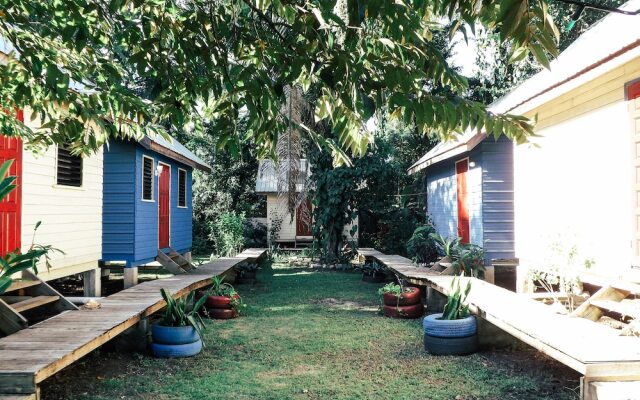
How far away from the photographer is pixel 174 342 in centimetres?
605

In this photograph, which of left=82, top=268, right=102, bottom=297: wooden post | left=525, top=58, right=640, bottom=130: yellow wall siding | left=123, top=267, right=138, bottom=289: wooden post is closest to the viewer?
left=525, top=58, right=640, bottom=130: yellow wall siding

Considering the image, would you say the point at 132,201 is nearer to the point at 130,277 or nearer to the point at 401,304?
the point at 130,277

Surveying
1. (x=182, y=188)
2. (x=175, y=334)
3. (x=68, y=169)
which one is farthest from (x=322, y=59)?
(x=182, y=188)

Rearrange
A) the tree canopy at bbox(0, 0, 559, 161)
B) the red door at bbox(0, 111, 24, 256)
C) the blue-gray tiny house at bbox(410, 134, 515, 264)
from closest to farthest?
the tree canopy at bbox(0, 0, 559, 161), the red door at bbox(0, 111, 24, 256), the blue-gray tiny house at bbox(410, 134, 515, 264)

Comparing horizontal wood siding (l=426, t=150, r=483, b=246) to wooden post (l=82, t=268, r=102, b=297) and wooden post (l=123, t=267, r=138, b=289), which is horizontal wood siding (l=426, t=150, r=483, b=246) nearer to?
wooden post (l=123, t=267, r=138, b=289)

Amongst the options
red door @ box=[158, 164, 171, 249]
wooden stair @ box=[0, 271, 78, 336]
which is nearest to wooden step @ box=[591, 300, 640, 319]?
wooden stair @ box=[0, 271, 78, 336]

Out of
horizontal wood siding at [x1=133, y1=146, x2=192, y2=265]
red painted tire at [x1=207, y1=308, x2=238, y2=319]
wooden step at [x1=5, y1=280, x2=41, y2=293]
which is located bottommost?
red painted tire at [x1=207, y1=308, x2=238, y2=319]

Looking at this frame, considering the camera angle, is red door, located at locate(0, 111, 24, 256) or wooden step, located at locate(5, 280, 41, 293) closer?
wooden step, located at locate(5, 280, 41, 293)

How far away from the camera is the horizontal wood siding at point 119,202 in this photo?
11.1 m

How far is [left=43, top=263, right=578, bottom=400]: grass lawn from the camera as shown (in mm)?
4867

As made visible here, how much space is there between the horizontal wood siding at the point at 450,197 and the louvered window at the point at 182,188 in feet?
24.3

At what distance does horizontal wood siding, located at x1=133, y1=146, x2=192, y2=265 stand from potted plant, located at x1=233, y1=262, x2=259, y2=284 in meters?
1.97

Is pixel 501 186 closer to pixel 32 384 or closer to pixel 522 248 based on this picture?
pixel 522 248

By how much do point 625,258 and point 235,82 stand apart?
544 cm
